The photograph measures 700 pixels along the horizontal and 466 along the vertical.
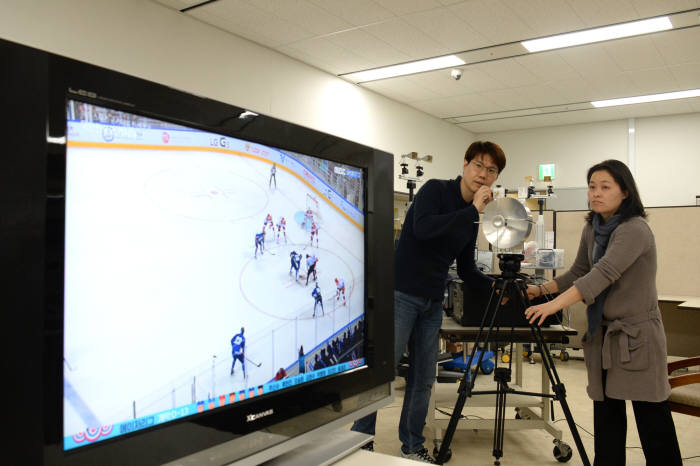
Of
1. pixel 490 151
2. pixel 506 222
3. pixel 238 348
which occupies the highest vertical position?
pixel 490 151

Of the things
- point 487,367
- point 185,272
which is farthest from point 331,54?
point 185,272

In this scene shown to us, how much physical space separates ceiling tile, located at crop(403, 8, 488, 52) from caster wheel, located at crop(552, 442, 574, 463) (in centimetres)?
313

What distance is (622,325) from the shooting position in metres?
2.01

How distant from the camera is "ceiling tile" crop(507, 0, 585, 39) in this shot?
396cm

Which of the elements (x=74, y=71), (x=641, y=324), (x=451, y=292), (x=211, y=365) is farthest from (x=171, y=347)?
(x=451, y=292)

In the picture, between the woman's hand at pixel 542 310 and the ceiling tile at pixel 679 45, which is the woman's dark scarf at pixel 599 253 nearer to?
the woman's hand at pixel 542 310

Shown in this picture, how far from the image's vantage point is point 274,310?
0.83 meters

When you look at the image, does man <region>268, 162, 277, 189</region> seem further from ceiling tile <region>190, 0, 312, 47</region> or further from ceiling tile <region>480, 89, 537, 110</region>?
ceiling tile <region>480, 89, 537, 110</region>

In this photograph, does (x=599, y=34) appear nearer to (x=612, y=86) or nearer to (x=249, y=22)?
(x=612, y=86)

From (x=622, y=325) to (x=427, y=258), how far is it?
30.4 inches

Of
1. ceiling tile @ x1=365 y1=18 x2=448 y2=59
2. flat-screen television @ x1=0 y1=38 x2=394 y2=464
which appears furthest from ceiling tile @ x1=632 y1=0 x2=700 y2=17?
flat-screen television @ x1=0 y1=38 x2=394 y2=464

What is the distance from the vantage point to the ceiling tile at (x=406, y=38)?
443cm

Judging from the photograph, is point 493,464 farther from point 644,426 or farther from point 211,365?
point 211,365

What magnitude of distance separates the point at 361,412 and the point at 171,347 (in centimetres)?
47
